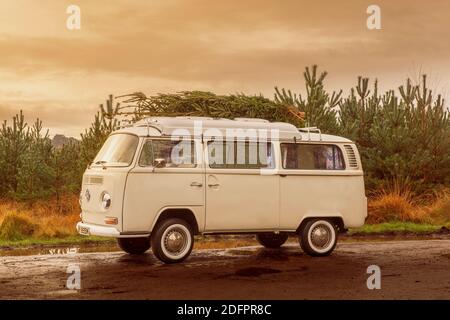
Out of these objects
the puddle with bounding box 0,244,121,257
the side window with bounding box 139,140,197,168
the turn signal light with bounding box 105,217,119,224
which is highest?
the side window with bounding box 139,140,197,168

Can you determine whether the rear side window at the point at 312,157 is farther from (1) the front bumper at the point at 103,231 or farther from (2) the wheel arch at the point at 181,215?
(1) the front bumper at the point at 103,231

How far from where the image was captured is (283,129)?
12.3m

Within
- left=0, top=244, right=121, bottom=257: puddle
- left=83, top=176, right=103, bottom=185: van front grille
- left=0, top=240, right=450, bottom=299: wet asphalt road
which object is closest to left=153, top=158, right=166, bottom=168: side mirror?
left=83, top=176, right=103, bottom=185: van front grille

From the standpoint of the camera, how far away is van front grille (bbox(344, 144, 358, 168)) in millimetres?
12898

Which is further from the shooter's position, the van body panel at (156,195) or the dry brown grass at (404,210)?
the dry brown grass at (404,210)

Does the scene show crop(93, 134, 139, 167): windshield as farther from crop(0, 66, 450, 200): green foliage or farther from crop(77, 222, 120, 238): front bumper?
crop(0, 66, 450, 200): green foliage

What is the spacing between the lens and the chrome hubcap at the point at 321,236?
1245cm

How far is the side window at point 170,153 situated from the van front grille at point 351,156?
315 centimetres

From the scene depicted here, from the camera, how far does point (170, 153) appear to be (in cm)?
1131

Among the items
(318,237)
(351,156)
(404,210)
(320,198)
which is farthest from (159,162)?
(404,210)

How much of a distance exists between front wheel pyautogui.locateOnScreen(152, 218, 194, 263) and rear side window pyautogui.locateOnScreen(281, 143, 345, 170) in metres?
2.21

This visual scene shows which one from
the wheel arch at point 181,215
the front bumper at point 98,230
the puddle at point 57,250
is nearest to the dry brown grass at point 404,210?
the puddle at point 57,250
